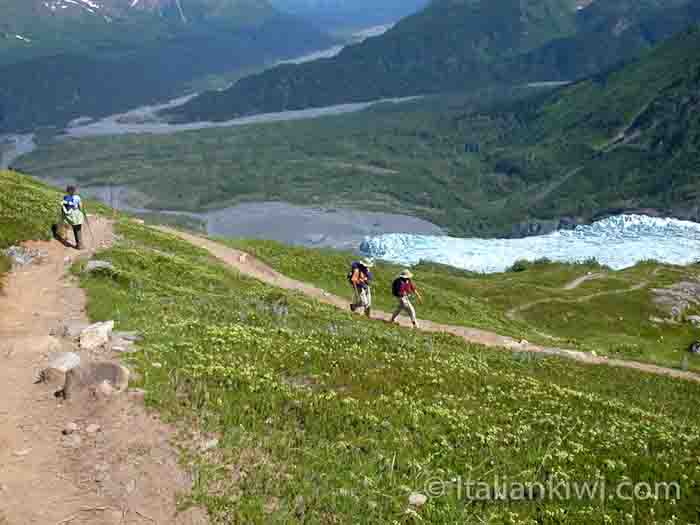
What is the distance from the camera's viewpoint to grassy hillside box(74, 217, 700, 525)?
17594 mm

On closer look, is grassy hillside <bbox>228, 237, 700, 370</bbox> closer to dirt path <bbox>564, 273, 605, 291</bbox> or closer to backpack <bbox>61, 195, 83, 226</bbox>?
dirt path <bbox>564, 273, 605, 291</bbox>

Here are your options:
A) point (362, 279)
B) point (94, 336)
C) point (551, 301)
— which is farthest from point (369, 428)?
point (551, 301)

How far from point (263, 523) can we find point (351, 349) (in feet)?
42.3

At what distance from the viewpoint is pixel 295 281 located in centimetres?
6334

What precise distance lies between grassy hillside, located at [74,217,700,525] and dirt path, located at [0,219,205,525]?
0.84 meters

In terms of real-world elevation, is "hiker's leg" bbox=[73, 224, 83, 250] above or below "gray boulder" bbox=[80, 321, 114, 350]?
above

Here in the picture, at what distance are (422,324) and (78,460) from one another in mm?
38174

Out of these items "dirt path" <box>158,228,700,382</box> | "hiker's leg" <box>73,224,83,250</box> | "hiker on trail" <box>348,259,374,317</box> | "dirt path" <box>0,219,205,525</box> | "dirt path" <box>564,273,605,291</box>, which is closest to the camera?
"dirt path" <box>0,219,205,525</box>

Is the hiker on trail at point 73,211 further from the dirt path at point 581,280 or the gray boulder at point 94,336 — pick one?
the dirt path at point 581,280

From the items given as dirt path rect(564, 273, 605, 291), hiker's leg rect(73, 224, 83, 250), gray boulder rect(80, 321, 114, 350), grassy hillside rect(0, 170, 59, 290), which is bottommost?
dirt path rect(564, 273, 605, 291)

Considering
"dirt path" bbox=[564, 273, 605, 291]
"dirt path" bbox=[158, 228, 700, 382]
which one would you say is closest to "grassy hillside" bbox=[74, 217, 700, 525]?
"dirt path" bbox=[158, 228, 700, 382]

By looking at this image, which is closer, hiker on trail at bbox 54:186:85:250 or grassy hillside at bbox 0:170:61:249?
grassy hillside at bbox 0:170:61:249

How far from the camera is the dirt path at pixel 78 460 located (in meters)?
16.2

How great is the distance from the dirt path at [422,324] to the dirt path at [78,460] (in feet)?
98.4
